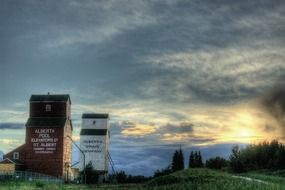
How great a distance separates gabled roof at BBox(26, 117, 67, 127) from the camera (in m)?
73.0

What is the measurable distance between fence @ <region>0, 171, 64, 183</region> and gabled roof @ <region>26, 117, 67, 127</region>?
21.8 ft

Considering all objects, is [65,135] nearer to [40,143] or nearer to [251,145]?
[40,143]

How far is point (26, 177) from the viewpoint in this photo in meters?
63.7

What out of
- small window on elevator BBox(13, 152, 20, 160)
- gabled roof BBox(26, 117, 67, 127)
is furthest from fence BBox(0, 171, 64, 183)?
gabled roof BBox(26, 117, 67, 127)

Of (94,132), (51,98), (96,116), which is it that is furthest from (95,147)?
(51,98)

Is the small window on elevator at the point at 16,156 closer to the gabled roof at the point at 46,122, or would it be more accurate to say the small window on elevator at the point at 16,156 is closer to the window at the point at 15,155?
the window at the point at 15,155

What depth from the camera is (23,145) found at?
74625mm

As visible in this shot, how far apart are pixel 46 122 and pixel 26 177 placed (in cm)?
1133

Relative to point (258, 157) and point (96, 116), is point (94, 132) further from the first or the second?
point (258, 157)

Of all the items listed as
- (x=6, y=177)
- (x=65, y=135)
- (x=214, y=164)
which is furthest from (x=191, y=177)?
(x=214, y=164)

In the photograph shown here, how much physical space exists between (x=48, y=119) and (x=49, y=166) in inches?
244

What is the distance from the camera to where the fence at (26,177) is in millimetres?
59031

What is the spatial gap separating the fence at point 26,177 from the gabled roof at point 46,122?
6660 mm

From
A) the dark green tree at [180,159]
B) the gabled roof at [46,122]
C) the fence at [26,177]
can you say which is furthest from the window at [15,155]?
the dark green tree at [180,159]
